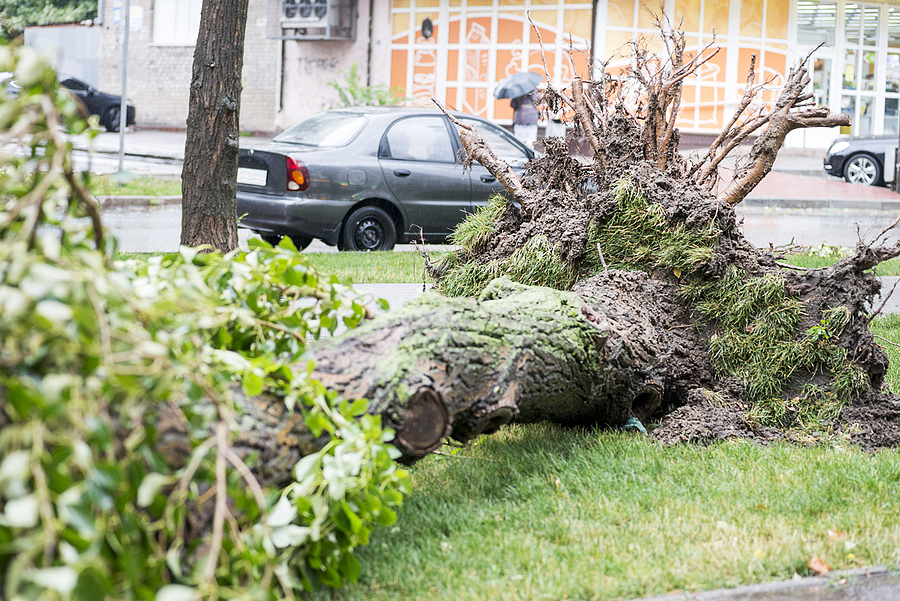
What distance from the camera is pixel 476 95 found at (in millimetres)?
24188

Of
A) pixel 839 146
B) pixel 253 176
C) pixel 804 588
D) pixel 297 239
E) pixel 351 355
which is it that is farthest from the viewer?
pixel 839 146

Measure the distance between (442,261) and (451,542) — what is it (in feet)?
8.47

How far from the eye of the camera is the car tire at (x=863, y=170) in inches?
828

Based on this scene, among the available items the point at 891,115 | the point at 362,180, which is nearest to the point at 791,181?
the point at 891,115

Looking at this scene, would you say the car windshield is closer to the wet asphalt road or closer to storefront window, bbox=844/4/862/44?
the wet asphalt road

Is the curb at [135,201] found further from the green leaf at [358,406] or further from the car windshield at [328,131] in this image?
the green leaf at [358,406]

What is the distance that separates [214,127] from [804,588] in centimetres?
446

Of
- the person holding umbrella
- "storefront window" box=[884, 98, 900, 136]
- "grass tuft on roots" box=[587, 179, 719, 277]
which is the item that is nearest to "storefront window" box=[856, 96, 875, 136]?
"storefront window" box=[884, 98, 900, 136]

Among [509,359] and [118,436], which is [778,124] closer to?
[509,359]

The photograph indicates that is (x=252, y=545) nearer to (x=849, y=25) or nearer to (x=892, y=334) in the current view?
(x=892, y=334)

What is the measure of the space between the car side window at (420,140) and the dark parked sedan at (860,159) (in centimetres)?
1427

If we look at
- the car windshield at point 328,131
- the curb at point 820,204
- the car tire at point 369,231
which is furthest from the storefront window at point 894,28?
the car tire at point 369,231

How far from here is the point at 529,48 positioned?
2362 cm

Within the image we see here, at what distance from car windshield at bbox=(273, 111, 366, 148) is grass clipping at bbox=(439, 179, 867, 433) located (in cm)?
553
